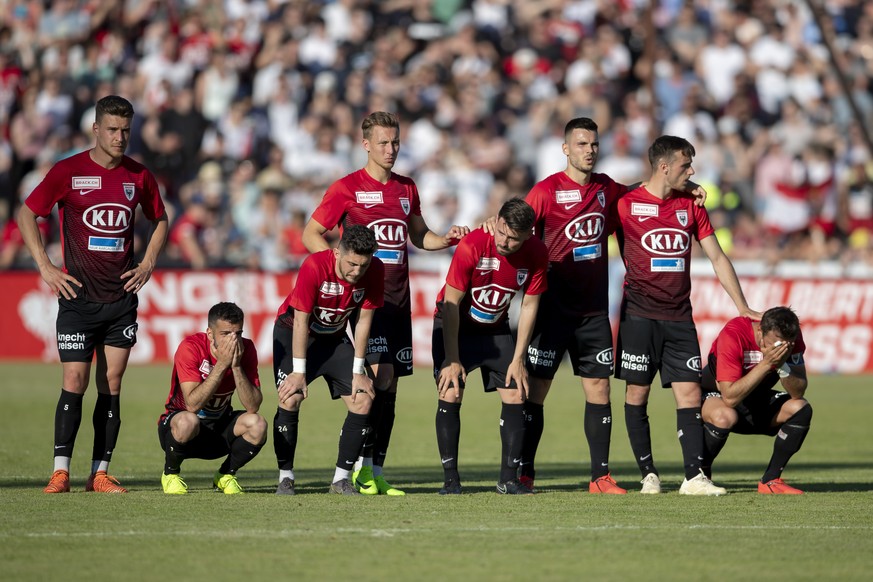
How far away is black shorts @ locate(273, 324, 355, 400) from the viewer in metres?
9.41

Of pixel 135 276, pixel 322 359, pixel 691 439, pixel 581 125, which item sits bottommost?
pixel 691 439

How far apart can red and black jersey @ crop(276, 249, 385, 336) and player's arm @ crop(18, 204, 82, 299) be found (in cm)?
160

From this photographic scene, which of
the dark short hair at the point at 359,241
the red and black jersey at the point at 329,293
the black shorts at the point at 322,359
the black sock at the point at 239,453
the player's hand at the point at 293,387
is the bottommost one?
the black sock at the point at 239,453

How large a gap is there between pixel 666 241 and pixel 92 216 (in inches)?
170

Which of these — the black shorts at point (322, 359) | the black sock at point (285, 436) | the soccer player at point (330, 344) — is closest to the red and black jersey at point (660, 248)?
the soccer player at point (330, 344)

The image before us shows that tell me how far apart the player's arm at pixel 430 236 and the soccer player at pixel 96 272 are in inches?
78.9

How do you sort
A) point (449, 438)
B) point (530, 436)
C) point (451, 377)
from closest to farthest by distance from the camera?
point (451, 377) → point (449, 438) → point (530, 436)

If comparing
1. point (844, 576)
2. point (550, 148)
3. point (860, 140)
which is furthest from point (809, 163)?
point (844, 576)

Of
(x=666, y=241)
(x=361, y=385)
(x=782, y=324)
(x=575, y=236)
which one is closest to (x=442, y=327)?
(x=361, y=385)

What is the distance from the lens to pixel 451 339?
931 centimetres

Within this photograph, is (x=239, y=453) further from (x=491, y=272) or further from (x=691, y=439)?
(x=691, y=439)

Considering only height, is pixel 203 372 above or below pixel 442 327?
below

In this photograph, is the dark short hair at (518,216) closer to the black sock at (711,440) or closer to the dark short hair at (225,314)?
the dark short hair at (225,314)

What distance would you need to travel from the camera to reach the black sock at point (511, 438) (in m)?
9.42
